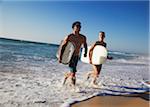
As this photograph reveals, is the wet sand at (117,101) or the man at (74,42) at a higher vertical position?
the man at (74,42)

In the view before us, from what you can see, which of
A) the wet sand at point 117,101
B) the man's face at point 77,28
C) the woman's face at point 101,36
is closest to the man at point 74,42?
the man's face at point 77,28

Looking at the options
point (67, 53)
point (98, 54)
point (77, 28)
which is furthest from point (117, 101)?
point (98, 54)

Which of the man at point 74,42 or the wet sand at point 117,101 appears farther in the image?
the man at point 74,42

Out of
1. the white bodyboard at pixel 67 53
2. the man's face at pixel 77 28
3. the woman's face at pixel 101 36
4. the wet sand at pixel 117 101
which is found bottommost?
the wet sand at pixel 117 101

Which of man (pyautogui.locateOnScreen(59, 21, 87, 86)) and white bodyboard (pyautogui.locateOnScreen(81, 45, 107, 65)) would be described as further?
white bodyboard (pyautogui.locateOnScreen(81, 45, 107, 65))

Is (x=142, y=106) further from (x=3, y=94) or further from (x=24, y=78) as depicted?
(x=24, y=78)

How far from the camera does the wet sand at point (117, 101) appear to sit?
471 centimetres

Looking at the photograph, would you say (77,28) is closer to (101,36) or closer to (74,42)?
(74,42)

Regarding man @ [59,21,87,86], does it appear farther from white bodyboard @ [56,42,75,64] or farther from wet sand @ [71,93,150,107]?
wet sand @ [71,93,150,107]

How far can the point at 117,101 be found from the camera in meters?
5.02

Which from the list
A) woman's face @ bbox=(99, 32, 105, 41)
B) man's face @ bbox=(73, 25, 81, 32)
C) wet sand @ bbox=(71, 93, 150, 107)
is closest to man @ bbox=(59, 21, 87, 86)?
man's face @ bbox=(73, 25, 81, 32)

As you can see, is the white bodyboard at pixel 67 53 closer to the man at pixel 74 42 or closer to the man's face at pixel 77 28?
the man at pixel 74 42

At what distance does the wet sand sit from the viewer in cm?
471

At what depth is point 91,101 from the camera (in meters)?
5.00
